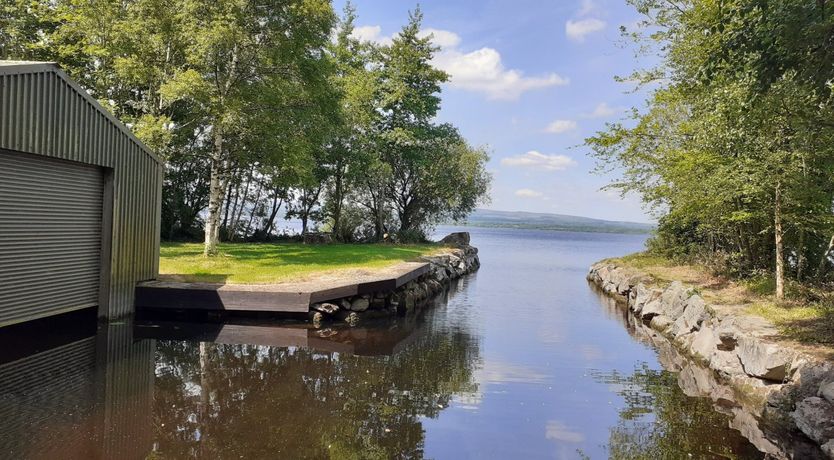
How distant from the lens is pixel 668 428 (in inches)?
290

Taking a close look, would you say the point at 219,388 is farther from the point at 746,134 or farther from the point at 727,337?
the point at 746,134

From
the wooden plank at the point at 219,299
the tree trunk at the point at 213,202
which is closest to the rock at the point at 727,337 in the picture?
the wooden plank at the point at 219,299

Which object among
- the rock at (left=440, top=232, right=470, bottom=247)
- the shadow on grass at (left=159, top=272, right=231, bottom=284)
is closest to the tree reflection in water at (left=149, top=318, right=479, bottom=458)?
the shadow on grass at (left=159, top=272, right=231, bottom=284)

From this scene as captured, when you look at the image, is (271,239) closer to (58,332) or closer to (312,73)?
(312,73)

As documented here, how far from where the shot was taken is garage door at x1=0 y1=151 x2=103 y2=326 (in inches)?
374

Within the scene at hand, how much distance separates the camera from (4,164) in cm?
928

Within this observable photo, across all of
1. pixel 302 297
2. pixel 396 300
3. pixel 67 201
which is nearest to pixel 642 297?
pixel 396 300

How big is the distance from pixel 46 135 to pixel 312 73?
8.76 meters

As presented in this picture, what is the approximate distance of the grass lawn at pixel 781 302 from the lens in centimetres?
921

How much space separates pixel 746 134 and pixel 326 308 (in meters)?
10.0

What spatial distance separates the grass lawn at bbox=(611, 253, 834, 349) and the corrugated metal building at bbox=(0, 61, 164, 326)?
1345cm

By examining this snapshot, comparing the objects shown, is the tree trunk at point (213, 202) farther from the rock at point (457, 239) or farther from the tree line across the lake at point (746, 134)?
the rock at point (457, 239)

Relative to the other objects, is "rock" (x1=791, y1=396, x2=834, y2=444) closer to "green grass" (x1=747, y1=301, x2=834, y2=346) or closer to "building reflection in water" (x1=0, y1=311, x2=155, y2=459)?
"green grass" (x1=747, y1=301, x2=834, y2=346)

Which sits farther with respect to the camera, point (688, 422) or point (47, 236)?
point (47, 236)
